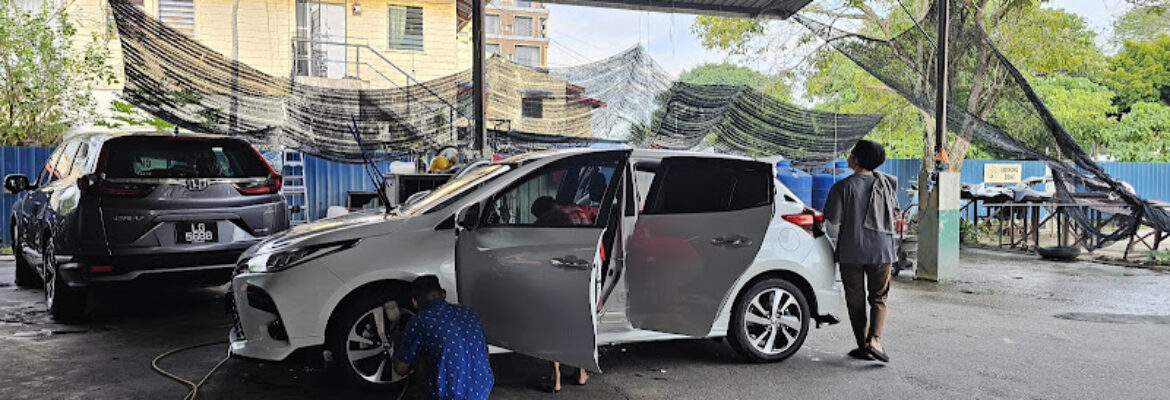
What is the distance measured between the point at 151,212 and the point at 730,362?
15.5ft

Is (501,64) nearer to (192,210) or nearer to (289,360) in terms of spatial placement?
(192,210)

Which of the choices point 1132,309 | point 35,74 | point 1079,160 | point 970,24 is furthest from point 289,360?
point 35,74

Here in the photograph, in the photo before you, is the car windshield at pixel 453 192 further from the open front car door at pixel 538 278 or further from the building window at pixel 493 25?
the building window at pixel 493 25

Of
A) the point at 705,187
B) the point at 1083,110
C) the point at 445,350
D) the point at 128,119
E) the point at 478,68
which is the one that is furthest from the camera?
the point at 1083,110

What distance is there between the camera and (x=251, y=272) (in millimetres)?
4594

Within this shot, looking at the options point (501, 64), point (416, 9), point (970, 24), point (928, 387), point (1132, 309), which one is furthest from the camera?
point (416, 9)

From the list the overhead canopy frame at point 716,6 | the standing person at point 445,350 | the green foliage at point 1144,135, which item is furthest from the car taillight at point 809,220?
the green foliage at point 1144,135

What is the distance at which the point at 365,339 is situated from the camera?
4602 millimetres

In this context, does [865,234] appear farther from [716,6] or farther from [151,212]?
[716,6]

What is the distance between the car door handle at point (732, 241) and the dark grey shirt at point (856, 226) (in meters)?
0.87

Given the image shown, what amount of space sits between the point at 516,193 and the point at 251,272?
1.67 metres

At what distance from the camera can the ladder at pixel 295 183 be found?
44.8ft

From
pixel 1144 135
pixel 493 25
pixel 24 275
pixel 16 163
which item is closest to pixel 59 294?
pixel 24 275

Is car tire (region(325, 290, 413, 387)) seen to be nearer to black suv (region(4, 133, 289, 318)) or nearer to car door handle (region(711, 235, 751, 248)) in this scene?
car door handle (region(711, 235, 751, 248))
